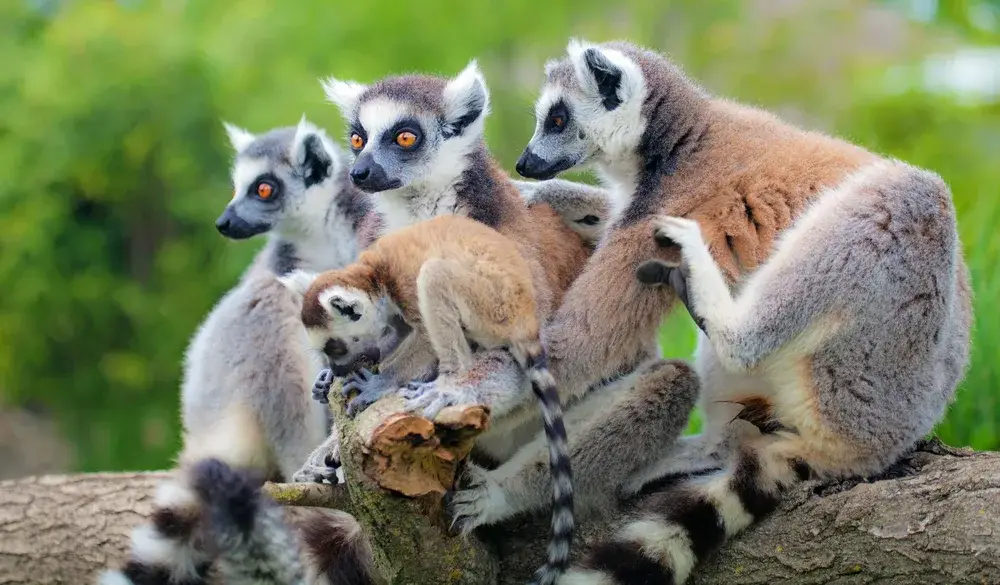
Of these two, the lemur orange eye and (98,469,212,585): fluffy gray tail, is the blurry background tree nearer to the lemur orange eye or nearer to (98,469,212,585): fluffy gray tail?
the lemur orange eye

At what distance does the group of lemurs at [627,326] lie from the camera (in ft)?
10.6

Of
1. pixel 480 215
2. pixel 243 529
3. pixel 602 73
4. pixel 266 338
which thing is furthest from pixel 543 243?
pixel 243 529

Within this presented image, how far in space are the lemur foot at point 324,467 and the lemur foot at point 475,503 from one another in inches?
17.8

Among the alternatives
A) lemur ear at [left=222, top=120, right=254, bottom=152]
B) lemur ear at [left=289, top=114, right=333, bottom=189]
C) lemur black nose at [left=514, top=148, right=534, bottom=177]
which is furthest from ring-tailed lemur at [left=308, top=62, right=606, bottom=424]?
lemur ear at [left=222, top=120, right=254, bottom=152]

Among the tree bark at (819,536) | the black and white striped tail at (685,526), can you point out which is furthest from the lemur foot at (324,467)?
the black and white striped tail at (685,526)

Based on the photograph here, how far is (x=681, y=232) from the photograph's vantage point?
3.35m

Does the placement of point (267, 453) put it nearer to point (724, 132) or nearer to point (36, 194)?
point (724, 132)

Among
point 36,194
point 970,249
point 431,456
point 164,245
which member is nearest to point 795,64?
point 970,249

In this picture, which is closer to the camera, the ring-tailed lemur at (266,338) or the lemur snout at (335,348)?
the lemur snout at (335,348)

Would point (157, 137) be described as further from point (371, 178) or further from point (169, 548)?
point (169, 548)

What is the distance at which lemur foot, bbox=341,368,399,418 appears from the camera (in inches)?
128

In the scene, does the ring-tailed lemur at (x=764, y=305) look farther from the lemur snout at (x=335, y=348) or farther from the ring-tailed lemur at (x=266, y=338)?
the ring-tailed lemur at (x=266, y=338)

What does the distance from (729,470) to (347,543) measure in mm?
1419

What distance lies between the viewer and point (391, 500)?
2975 mm
